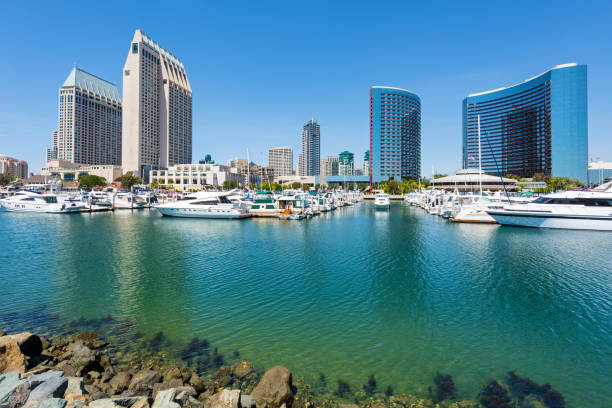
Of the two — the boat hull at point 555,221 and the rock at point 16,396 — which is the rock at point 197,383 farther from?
the boat hull at point 555,221

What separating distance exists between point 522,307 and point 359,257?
13.8 metres

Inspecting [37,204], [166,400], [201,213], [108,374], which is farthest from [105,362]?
[37,204]

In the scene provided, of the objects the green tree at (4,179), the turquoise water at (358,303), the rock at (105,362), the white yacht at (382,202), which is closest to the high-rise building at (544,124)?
the white yacht at (382,202)

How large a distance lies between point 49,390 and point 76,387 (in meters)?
0.62

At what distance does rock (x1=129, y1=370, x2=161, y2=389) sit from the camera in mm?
9414

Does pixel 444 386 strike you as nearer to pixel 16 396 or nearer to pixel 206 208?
pixel 16 396

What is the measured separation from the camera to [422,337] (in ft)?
44.3

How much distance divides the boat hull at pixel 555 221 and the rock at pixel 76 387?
54.6m

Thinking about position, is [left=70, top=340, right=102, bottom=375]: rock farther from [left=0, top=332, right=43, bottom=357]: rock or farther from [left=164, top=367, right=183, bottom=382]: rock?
[left=164, top=367, right=183, bottom=382]: rock

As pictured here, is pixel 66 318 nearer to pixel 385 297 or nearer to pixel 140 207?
pixel 385 297

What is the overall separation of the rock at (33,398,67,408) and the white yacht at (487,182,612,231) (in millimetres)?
55201

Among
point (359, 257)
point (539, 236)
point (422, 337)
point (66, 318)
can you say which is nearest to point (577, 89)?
point (539, 236)

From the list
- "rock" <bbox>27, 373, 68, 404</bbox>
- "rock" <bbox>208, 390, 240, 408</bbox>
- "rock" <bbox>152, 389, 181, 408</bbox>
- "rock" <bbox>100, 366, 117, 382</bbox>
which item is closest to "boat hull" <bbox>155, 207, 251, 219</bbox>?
"rock" <bbox>100, 366, 117, 382</bbox>

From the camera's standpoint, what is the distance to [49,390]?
8445 millimetres
